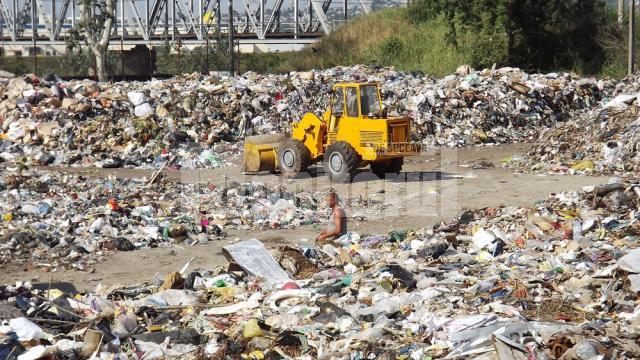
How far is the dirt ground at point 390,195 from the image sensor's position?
1076cm

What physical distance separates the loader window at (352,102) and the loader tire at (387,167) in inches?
45.8

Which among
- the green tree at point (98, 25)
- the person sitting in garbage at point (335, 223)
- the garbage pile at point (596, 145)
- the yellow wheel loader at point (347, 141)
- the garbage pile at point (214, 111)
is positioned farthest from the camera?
the green tree at point (98, 25)

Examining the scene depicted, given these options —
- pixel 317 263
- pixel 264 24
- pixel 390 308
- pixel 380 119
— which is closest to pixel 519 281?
pixel 390 308

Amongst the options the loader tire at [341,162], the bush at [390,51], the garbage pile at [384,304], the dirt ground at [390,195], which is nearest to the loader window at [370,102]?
the loader tire at [341,162]

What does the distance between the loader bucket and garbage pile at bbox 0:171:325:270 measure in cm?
140

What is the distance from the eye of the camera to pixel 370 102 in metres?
15.2

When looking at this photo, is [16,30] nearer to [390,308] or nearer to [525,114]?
[525,114]

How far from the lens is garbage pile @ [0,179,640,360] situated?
682 cm

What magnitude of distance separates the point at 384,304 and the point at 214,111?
14.3 m

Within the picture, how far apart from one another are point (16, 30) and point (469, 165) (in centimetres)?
4891

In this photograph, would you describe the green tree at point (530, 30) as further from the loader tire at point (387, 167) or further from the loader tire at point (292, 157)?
the loader tire at point (292, 157)

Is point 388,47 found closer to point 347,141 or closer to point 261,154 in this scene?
point 261,154

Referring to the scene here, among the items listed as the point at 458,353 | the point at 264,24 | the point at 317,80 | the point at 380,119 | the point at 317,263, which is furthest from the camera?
the point at 264,24

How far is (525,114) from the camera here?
23.0 m
